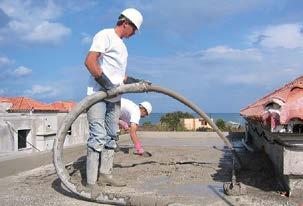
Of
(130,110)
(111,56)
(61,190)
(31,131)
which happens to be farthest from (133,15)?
(31,131)

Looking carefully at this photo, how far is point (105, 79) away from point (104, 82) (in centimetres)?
3

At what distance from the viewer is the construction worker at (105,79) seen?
548cm

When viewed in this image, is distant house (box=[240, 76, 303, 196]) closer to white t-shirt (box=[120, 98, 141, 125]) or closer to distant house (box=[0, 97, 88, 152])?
white t-shirt (box=[120, 98, 141, 125])

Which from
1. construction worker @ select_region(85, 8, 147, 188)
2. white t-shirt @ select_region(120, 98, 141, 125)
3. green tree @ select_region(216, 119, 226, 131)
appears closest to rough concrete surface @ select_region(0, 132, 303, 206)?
construction worker @ select_region(85, 8, 147, 188)

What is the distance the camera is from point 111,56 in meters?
5.63

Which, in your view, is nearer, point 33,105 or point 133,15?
point 133,15

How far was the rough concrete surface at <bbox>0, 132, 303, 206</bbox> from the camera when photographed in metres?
4.96

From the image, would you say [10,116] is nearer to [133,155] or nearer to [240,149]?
[133,155]

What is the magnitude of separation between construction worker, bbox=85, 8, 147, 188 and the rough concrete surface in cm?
30

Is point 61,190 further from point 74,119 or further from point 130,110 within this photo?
point 130,110

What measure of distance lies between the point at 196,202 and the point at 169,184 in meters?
1.16

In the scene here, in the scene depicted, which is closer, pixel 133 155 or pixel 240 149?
pixel 133 155

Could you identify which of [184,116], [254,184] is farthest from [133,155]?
[184,116]

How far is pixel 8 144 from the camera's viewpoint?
8.78 meters
